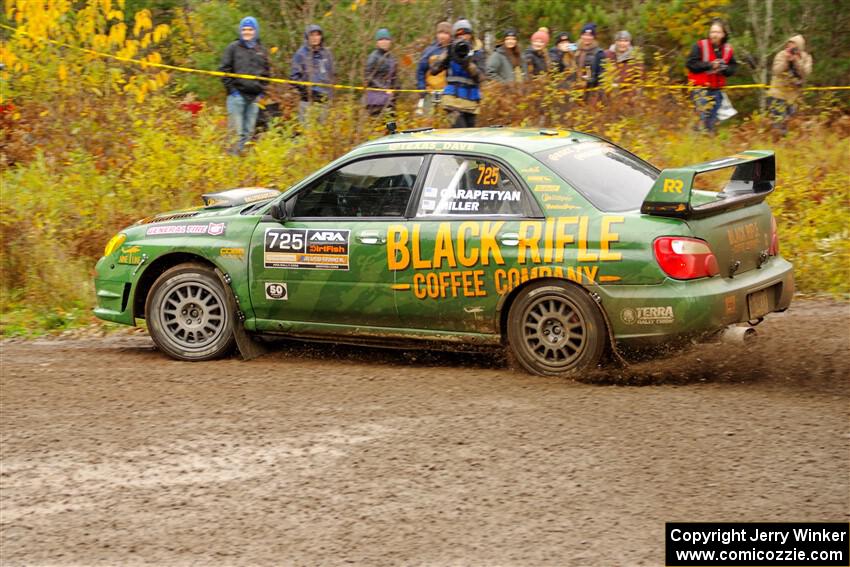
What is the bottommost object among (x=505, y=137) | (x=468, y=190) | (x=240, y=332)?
(x=240, y=332)

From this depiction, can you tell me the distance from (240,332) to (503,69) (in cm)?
752

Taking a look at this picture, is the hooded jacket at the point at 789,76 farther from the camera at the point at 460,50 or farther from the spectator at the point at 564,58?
the camera at the point at 460,50

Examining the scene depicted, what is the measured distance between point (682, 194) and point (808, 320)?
2.82 m

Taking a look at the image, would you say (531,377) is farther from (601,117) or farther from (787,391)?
(601,117)

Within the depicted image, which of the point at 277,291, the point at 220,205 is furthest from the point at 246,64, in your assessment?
the point at 277,291

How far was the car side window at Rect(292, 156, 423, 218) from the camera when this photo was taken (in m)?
7.81

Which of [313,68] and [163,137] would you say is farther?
[313,68]

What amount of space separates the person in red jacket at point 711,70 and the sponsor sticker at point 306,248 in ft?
26.4

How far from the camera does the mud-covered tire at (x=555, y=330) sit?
7.13 m

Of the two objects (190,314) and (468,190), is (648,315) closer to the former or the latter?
(468,190)

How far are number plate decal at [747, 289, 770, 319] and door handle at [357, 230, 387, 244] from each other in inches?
94.1

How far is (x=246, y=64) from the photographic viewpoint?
13898 mm

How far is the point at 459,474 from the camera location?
18.2 feet

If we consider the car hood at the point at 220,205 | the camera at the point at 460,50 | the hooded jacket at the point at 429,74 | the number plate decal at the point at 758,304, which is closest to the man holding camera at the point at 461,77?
the camera at the point at 460,50
